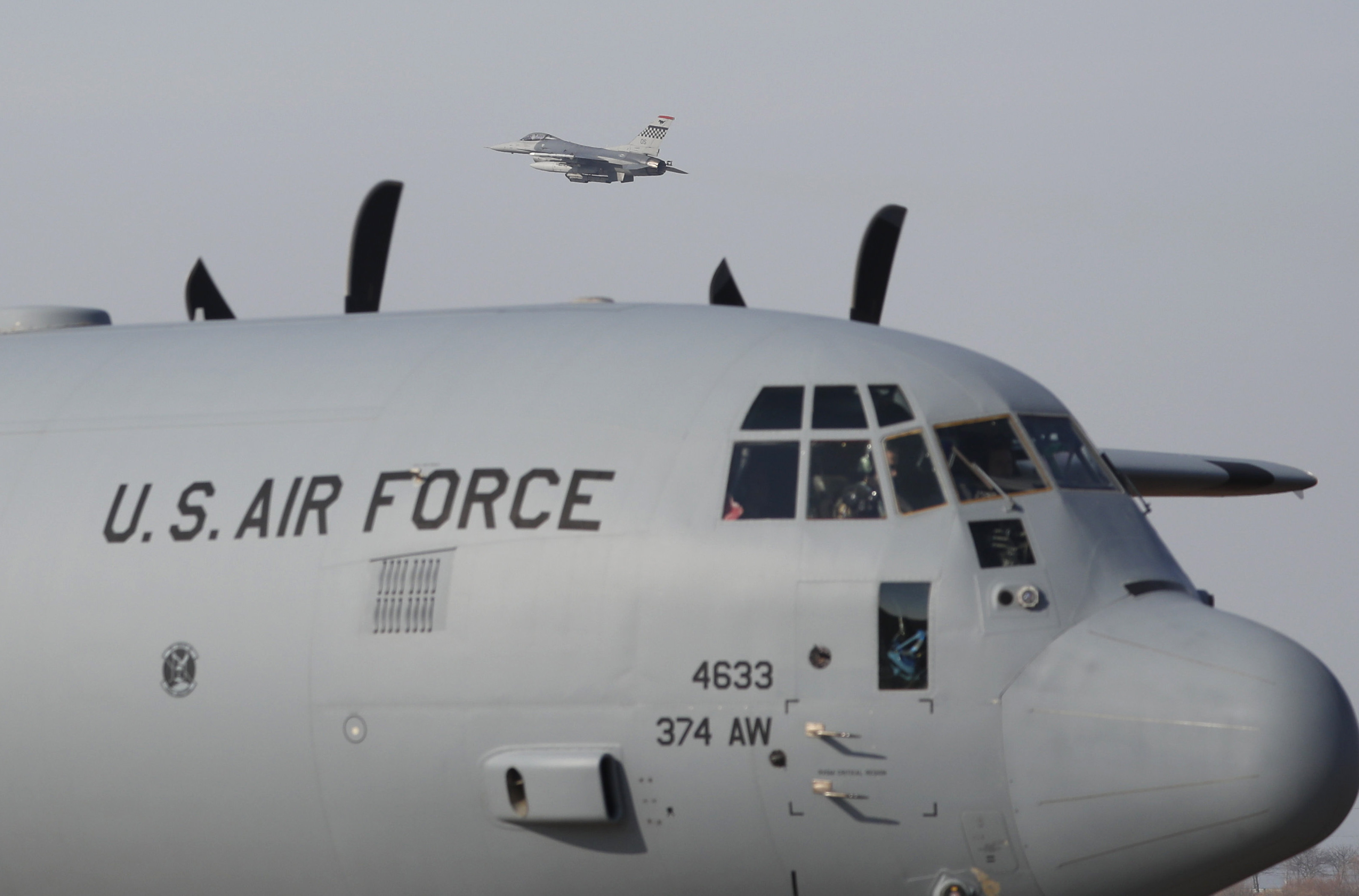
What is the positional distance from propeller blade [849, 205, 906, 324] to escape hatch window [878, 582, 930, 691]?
4.66m

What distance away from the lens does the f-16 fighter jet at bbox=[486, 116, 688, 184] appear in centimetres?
6425

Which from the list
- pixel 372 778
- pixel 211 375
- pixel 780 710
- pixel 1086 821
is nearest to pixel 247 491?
pixel 211 375

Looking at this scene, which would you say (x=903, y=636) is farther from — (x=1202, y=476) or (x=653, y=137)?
(x=653, y=137)

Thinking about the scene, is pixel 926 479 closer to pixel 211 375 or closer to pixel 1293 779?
pixel 1293 779

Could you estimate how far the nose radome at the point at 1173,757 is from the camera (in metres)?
10.3

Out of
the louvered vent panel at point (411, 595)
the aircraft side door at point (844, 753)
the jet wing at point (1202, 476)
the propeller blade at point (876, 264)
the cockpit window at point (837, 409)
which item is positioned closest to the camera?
the aircraft side door at point (844, 753)

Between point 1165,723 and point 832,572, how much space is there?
2104 millimetres

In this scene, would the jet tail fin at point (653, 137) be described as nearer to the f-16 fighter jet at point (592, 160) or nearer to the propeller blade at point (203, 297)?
the f-16 fighter jet at point (592, 160)

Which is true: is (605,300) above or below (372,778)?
above

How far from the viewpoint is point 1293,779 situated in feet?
33.5

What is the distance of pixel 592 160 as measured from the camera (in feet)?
222

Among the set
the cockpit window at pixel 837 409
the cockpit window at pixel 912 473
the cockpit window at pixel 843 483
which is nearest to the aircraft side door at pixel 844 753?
the cockpit window at pixel 843 483

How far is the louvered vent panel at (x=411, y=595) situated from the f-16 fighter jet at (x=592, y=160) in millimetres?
50350

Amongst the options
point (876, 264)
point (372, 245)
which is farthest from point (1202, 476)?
point (372, 245)
